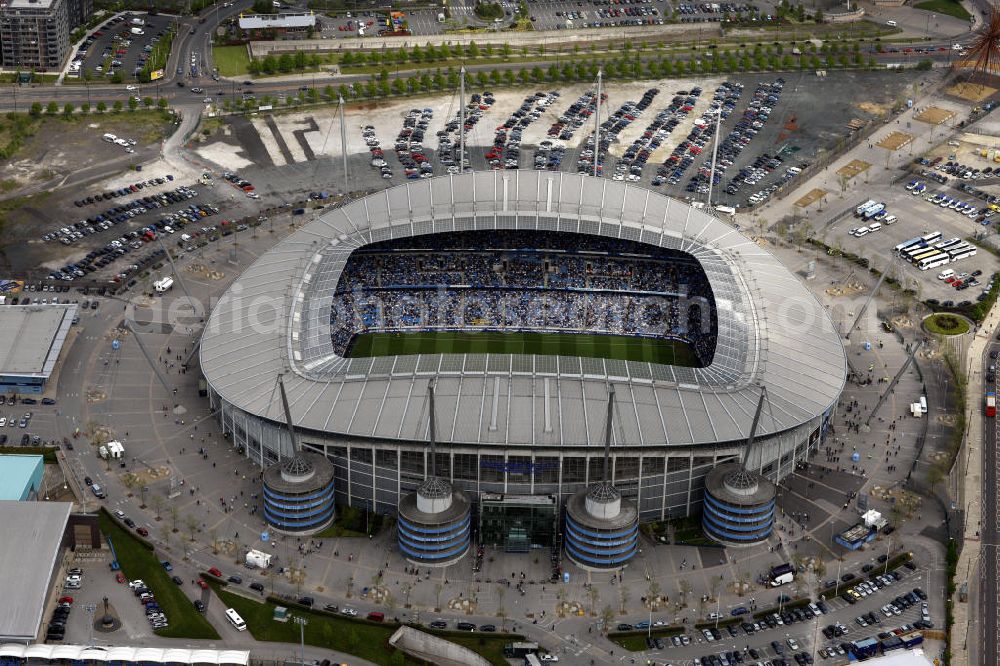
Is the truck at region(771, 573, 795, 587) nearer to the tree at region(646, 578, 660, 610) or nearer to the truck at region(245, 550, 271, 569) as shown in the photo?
the tree at region(646, 578, 660, 610)

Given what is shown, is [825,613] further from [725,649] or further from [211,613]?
[211,613]

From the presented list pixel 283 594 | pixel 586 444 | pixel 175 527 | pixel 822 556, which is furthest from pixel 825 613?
pixel 175 527

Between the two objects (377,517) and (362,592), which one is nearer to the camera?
(362,592)

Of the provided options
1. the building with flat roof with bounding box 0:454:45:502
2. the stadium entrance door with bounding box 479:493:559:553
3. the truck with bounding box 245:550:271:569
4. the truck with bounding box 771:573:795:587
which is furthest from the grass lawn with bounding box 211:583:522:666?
the building with flat roof with bounding box 0:454:45:502

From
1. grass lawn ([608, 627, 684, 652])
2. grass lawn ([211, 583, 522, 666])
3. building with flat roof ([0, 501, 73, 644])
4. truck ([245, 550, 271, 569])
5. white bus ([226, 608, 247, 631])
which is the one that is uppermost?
building with flat roof ([0, 501, 73, 644])

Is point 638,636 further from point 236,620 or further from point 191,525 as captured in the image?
point 191,525

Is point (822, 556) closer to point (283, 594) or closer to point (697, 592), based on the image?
point (697, 592)

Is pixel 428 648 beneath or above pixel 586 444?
beneath
